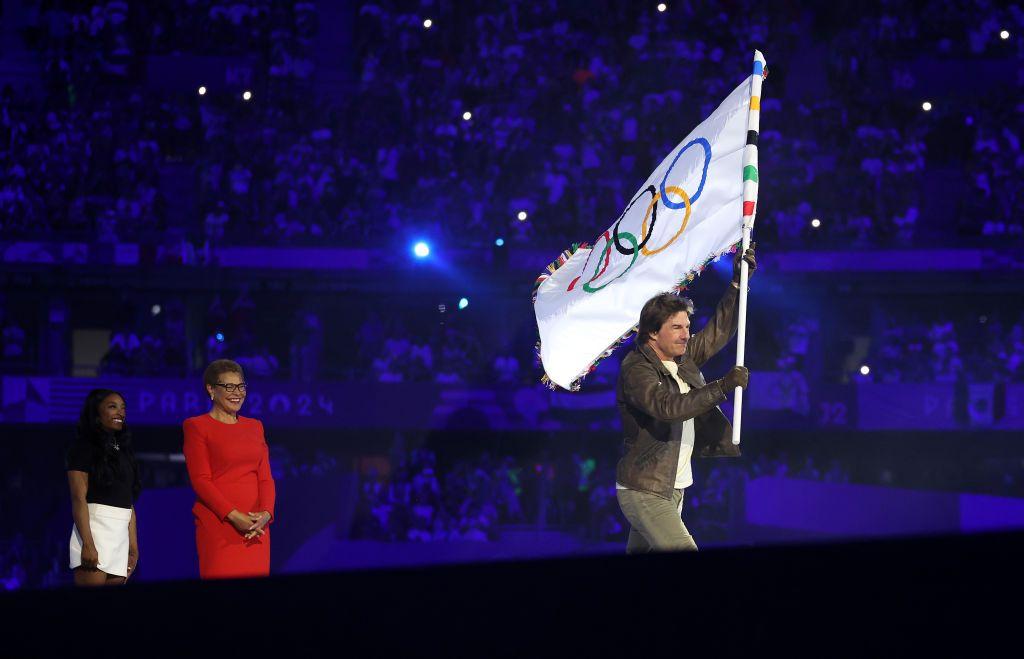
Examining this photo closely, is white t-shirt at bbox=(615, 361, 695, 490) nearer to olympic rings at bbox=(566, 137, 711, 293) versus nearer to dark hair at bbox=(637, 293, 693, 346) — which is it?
dark hair at bbox=(637, 293, 693, 346)

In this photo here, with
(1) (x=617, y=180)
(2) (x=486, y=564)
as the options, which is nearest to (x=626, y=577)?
(2) (x=486, y=564)

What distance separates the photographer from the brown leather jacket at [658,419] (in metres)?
4.66

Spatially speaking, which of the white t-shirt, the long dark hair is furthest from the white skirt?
the white t-shirt

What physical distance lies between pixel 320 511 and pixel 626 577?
1087 centimetres

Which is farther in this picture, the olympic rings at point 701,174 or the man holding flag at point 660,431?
the olympic rings at point 701,174

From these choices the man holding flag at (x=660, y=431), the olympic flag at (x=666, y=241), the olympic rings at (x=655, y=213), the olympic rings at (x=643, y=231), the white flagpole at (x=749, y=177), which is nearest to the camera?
the man holding flag at (x=660, y=431)

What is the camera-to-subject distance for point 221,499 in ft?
17.1

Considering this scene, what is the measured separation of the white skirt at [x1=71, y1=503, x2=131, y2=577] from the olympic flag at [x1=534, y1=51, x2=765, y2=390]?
208 centimetres

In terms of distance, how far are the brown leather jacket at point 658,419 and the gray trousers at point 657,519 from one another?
0.04 m

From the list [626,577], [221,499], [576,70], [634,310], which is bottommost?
[221,499]

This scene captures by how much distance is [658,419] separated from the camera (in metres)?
4.80

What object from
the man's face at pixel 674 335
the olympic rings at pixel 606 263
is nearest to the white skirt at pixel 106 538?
the olympic rings at pixel 606 263

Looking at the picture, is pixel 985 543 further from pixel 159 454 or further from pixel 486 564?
pixel 159 454

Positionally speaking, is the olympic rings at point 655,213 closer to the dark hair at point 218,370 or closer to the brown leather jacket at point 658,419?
the brown leather jacket at point 658,419
